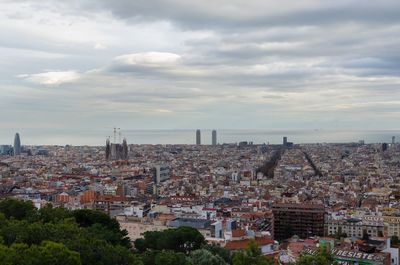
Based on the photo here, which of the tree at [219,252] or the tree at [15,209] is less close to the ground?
the tree at [15,209]

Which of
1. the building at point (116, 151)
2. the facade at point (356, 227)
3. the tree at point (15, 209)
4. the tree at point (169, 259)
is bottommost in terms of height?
the facade at point (356, 227)

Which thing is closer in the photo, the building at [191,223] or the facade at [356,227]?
the building at [191,223]

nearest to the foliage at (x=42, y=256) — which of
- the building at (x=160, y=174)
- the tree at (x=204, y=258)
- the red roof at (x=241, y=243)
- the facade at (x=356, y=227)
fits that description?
the tree at (x=204, y=258)

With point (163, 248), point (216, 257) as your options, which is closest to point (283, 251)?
point (163, 248)

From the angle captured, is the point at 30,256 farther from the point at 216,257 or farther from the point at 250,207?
the point at 250,207

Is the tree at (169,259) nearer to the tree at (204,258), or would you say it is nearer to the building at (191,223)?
the tree at (204,258)

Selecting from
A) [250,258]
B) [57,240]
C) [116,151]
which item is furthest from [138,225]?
[116,151]

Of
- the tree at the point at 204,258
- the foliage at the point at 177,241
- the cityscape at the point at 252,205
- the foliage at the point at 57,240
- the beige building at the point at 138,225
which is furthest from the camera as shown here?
the beige building at the point at 138,225

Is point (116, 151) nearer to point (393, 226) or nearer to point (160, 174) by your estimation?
point (160, 174)

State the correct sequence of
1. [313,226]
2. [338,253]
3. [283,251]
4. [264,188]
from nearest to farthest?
[338,253] → [283,251] → [313,226] → [264,188]
